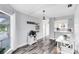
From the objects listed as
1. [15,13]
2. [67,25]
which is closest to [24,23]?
[15,13]

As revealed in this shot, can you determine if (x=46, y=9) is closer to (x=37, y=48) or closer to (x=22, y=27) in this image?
(x=22, y=27)

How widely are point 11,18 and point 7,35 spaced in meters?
0.34

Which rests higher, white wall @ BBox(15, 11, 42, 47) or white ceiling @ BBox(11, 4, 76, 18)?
white ceiling @ BBox(11, 4, 76, 18)

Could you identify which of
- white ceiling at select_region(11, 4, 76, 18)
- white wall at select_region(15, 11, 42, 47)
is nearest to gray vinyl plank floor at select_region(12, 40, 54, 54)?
white wall at select_region(15, 11, 42, 47)

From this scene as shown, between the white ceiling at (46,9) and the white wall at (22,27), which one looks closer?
the white ceiling at (46,9)

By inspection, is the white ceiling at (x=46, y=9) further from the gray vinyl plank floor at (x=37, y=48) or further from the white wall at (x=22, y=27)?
the gray vinyl plank floor at (x=37, y=48)

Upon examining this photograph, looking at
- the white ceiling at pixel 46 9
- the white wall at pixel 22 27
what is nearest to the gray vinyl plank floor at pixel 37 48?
the white wall at pixel 22 27

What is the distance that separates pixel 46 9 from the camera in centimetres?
133

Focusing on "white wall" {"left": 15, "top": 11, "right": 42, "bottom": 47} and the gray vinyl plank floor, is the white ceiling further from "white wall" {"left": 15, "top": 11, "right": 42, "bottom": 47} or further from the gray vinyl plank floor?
the gray vinyl plank floor

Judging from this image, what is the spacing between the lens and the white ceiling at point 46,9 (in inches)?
49.2

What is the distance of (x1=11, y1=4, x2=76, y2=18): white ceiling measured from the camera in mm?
1250

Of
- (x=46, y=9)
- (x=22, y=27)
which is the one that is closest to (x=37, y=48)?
(x=22, y=27)
